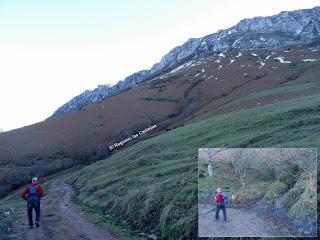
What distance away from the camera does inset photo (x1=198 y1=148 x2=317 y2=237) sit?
13.5 m

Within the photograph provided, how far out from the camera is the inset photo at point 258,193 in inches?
532

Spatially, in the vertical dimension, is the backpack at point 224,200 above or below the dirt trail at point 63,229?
above

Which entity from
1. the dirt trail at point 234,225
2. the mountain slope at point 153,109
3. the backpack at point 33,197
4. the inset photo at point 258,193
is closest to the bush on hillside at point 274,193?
the inset photo at point 258,193

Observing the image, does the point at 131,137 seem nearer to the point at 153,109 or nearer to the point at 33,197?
the point at 153,109

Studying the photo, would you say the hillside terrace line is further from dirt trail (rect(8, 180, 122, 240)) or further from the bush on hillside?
the bush on hillside

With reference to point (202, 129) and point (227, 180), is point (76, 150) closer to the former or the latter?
point (202, 129)

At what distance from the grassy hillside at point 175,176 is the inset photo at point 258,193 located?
2.53m

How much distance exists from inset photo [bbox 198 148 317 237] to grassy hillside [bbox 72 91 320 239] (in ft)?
8.30

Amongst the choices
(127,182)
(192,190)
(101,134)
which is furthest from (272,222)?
(101,134)

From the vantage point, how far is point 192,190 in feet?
67.8

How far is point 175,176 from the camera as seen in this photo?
2616 cm

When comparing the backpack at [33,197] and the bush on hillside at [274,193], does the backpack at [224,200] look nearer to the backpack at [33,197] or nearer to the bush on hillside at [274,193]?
the bush on hillside at [274,193]

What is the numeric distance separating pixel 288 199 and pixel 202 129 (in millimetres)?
37289

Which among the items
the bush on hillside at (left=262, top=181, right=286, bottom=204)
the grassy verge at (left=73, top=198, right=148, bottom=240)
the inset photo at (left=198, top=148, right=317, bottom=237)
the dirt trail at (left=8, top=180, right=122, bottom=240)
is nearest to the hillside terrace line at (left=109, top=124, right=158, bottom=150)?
the grassy verge at (left=73, top=198, right=148, bottom=240)
